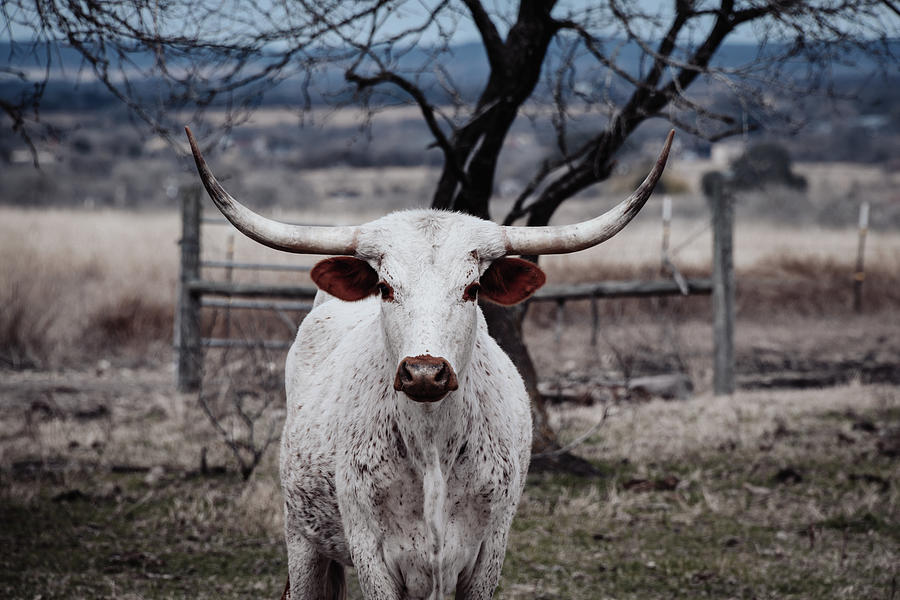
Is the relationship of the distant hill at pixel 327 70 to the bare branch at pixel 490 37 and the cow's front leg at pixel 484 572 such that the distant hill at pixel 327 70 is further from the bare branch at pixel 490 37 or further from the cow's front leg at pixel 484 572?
the cow's front leg at pixel 484 572

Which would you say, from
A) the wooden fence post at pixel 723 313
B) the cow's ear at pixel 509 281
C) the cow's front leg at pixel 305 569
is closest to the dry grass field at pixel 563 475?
the wooden fence post at pixel 723 313

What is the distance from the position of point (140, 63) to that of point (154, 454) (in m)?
3.28

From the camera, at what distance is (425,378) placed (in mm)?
2771

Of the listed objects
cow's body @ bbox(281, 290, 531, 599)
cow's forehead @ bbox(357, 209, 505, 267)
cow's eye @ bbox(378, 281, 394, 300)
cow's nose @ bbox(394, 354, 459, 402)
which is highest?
cow's forehead @ bbox(357, 209, 505, 267)

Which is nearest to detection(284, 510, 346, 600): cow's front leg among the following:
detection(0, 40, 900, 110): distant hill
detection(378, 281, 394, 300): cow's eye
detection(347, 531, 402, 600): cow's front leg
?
detection(347, 531, 402, 600): cow's front leg

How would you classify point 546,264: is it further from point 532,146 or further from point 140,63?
point 532,146

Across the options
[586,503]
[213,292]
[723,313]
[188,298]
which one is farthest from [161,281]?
[586,503]

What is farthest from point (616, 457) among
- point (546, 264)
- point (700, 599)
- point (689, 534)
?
point (546, 264)

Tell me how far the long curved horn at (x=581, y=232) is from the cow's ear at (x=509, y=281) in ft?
0.20

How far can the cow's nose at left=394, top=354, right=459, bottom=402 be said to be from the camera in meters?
2.77

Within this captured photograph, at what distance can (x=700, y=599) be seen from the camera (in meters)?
4.75

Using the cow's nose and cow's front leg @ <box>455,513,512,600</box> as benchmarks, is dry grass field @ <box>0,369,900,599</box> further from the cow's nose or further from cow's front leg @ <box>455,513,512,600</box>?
the cow's nose

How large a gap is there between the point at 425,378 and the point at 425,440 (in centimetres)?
57

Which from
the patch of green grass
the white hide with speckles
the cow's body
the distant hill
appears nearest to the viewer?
the white hide with speckles
